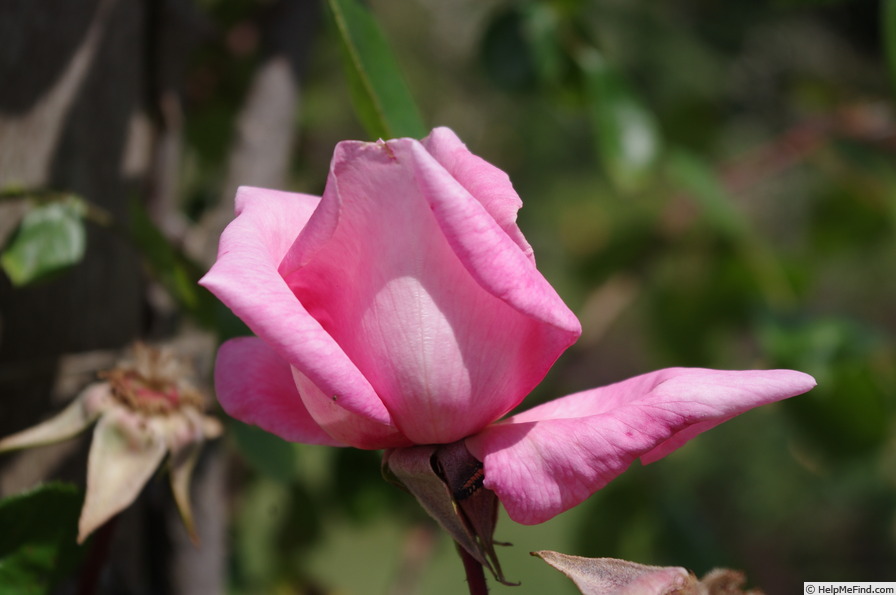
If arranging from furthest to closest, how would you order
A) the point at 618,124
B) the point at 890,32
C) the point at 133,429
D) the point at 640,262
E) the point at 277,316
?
1. the point at 640,262
2. the point at 618,124
3. the point at 890,32
4. the point at 133,429
5. the point at 277,316

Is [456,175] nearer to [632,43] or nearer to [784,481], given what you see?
[784,481]

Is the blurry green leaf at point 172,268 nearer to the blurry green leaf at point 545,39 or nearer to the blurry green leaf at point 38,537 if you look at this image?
the blurry green leaf at point 38,537

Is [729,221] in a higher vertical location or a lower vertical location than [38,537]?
higher

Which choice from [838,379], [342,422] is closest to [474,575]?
[342,422]

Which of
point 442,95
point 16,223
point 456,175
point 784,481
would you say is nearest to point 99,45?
point 16,223

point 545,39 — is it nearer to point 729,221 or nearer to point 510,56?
point 510,56

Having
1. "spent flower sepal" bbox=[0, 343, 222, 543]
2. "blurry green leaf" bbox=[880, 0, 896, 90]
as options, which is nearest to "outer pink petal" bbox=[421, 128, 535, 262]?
"spent flower sepal" bbox=[0, 343, 222, 543]

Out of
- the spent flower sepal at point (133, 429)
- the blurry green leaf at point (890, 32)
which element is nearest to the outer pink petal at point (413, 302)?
the spent flower sepal at point (133, 429)

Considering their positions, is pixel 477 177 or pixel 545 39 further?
pixel 545 39
